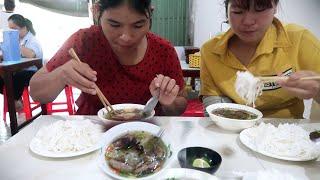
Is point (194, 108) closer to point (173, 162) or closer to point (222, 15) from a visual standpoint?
point (222, 15)

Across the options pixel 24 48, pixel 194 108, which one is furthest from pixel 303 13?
pixel 24 48

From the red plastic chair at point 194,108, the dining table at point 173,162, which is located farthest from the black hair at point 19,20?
the dining table at point 173,162

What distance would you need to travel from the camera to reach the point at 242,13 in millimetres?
1552

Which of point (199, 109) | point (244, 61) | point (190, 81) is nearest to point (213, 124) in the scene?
point (244, 61)

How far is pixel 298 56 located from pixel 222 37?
50 cm

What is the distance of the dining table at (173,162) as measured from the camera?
1014 mm

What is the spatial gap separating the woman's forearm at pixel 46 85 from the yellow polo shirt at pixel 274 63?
989 mm

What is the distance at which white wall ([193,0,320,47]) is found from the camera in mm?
3176

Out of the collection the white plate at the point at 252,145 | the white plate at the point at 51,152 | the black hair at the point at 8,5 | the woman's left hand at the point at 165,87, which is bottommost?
the white plate at the point at 252,145

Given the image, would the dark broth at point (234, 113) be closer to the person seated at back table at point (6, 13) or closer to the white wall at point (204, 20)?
the white wall at point (204, 20)

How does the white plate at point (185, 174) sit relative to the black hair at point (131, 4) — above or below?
below

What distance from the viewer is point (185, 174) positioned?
36.2 inches

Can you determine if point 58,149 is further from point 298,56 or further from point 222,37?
point 298,56

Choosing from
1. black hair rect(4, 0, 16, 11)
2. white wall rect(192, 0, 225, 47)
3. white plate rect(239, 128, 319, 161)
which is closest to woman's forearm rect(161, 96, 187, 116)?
white plate rect(239, 128, 319, 161)
